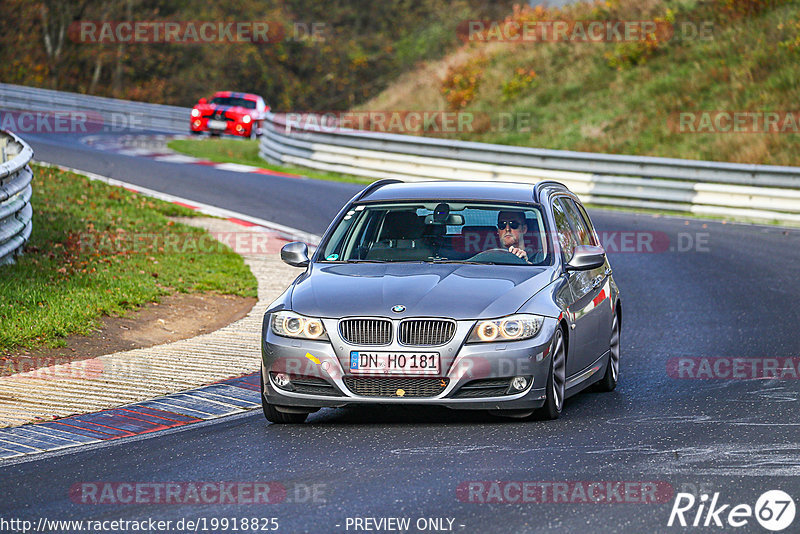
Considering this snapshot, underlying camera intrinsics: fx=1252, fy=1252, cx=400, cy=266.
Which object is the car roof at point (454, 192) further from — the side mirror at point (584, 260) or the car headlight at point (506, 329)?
the car headlight at point (506, 329)

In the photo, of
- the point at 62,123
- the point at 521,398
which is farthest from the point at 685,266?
the point at 62,123

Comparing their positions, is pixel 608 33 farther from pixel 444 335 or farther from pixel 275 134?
pixel 444 335

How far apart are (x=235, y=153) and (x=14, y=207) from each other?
20718 millimetres

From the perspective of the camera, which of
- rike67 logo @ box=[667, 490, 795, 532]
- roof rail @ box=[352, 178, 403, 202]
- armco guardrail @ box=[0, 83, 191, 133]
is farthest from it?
armco guardrail @ box=[0, 83, 191, 133]

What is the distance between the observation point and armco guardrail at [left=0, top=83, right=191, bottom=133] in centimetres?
4222

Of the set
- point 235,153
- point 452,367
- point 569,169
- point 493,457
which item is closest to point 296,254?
point 452,367

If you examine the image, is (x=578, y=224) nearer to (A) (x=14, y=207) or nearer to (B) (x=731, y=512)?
(B) (x=731, y=512)

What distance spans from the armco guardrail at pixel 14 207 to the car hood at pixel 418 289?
5579mm

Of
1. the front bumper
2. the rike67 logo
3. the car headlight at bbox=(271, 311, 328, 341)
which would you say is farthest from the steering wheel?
the rike67 logo

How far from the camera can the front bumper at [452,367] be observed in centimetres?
782

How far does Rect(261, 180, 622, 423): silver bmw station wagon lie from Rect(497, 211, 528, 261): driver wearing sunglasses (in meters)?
0.01

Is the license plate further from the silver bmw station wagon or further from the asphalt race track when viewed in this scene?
the asphalt race track

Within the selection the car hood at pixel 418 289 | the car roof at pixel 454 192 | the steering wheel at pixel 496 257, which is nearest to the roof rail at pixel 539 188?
the car roof at pixel 454 192

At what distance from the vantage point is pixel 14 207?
13.6 meters
